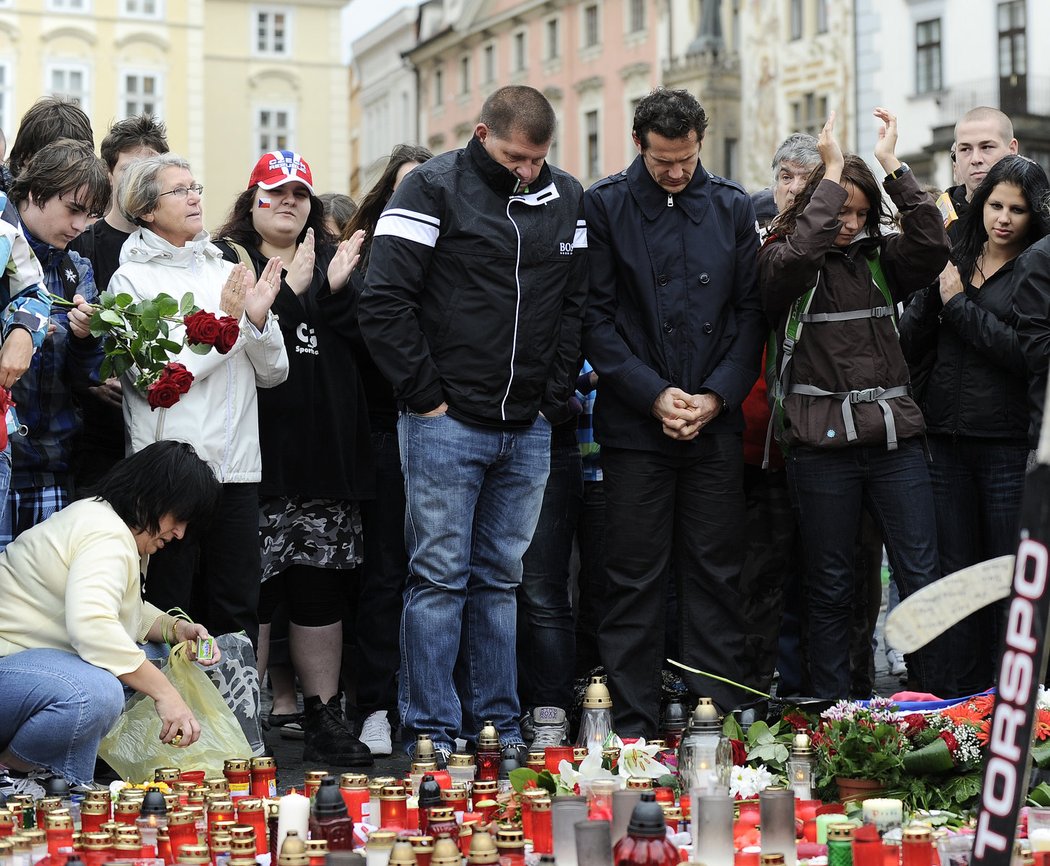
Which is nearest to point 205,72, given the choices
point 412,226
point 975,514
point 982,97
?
point 982,97

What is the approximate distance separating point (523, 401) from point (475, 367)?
213mm

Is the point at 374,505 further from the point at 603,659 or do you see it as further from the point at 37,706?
the point at 37,706

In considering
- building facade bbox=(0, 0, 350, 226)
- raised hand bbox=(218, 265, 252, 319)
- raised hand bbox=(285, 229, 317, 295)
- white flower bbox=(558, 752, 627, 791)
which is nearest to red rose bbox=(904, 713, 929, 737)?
white flower bbox=(558, 752, 627, 791)

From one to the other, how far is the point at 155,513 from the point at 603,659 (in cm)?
169

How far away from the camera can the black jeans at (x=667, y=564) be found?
6.01 m

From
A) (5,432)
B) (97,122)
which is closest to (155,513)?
(5,432)

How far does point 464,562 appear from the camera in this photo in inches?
232

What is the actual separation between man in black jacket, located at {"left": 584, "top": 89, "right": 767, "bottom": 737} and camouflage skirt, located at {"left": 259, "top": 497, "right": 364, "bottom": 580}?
101 centimetres

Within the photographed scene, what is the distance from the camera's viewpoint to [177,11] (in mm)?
47156

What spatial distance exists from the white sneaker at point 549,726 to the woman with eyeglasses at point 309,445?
72 cm

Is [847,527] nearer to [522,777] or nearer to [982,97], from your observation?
[522,777]

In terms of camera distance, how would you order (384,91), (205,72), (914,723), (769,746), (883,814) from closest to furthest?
(883,814) < (914,723) < (769,746) < (205,72) < (384,91)

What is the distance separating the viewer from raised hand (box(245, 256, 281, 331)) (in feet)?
19.2

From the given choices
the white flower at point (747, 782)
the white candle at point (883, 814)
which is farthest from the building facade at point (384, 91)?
the white candle at point (883, 814)
